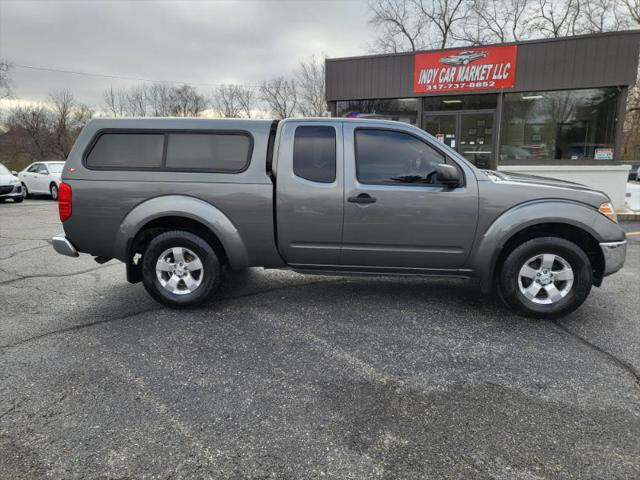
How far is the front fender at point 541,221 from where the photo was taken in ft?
13.0

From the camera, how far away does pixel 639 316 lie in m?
4.27

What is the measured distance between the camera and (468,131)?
13.2 metres

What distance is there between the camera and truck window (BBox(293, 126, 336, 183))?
13.7ft

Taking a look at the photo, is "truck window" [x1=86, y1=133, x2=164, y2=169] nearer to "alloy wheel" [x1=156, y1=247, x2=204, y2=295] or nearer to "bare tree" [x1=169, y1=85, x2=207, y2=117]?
"alloy wheel" [x1=156, y1=247, x2=204, y2=295]

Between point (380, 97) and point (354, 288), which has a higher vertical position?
point (380, 97)

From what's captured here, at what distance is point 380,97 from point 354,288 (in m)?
10.1

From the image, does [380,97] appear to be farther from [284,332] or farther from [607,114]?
[284,332]

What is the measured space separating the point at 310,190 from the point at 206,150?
115 cm

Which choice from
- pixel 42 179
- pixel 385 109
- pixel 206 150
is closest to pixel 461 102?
pixel 385 109

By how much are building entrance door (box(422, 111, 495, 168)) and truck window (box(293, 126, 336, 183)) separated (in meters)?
9.77

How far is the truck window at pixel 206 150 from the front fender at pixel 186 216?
364 millimetres

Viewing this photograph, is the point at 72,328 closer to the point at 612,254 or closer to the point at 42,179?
the point at 612,254

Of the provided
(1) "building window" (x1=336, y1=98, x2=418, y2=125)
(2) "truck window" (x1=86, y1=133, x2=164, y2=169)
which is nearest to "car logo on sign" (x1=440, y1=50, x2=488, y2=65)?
(1) "building window" (x1=336, y1=98, x2=418, y2=125)

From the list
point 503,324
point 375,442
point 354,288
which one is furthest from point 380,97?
point 375,442
